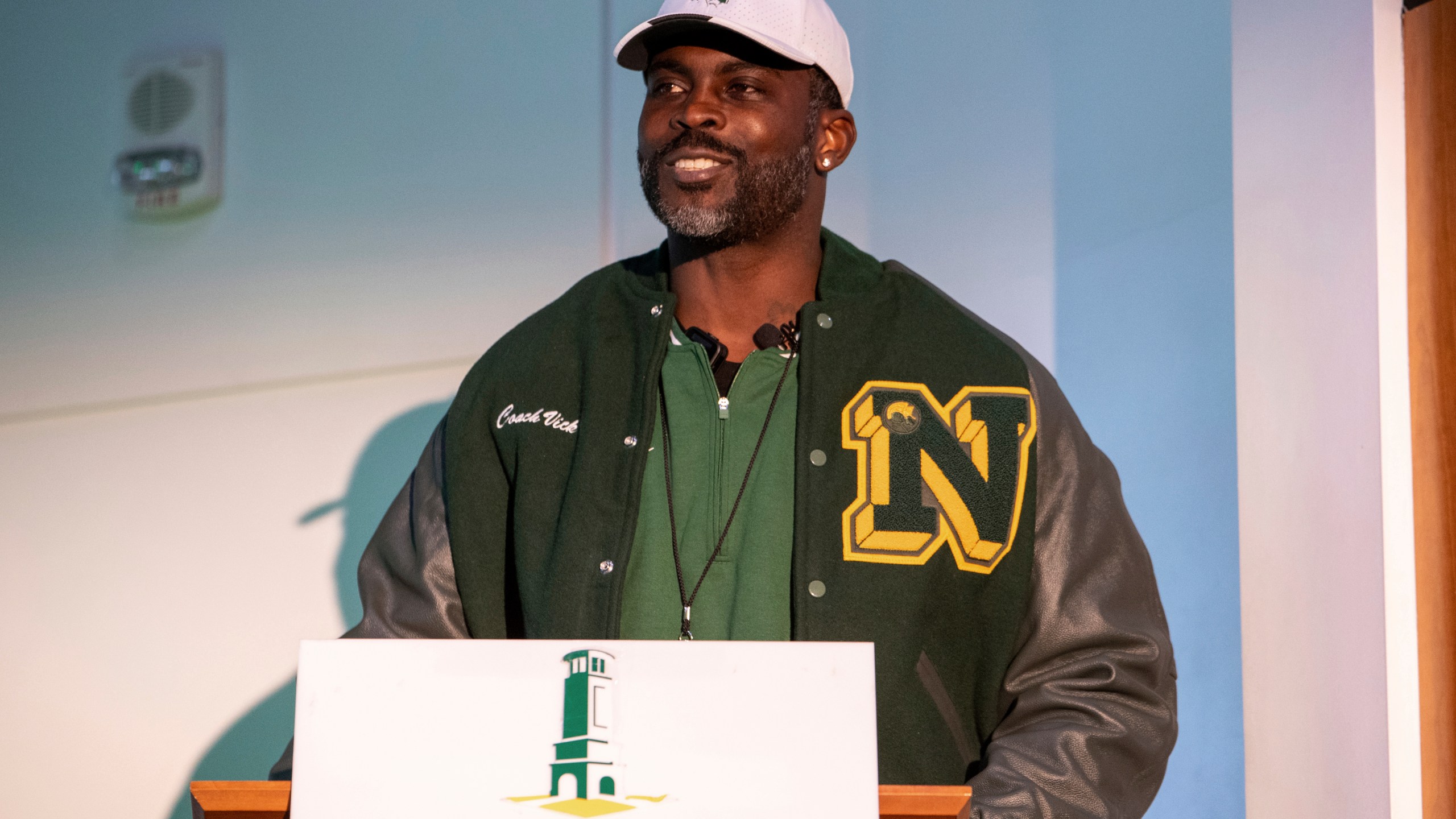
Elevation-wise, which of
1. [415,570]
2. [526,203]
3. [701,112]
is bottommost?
[415,570]

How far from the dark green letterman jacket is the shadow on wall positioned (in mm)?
763

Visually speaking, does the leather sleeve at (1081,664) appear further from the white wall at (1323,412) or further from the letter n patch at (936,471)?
the white wall at (1323,412)

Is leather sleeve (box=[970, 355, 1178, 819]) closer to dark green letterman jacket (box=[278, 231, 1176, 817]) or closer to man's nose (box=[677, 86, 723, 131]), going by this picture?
dark green letterman jacket (box=[278, 231, 1176, 817])

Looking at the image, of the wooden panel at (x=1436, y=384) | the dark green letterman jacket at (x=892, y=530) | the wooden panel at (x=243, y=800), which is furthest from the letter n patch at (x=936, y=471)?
the wooden panel at (x=243, y=800)

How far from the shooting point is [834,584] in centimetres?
180

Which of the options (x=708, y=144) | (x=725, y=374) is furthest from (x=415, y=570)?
(x=708, y=144)

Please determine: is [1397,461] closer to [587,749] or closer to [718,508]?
[718,508]

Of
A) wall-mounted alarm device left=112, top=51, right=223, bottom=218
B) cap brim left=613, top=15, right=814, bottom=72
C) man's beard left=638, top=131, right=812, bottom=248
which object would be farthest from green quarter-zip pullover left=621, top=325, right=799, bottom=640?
wall-mounted alarm device left=112, top=51, right=223, bottom=218

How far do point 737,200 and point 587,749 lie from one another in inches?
41.0

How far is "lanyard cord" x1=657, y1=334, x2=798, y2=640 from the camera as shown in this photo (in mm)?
1848

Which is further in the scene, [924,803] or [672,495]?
[672,495]

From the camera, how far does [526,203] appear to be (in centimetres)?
289

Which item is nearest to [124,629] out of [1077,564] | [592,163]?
[592,163]

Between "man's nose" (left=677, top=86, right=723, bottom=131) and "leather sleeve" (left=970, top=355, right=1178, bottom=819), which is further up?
"man's nose" (left=677, top=86, right=723, bottom=131)
